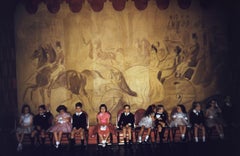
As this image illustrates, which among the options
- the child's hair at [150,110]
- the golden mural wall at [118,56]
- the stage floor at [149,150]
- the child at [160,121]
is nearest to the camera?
the stage floor at [149,150]

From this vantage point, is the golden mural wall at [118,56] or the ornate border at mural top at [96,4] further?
the golden mural wall at [118,56]

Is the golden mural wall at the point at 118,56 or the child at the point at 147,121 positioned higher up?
the golden mural wall at the point at 118,56

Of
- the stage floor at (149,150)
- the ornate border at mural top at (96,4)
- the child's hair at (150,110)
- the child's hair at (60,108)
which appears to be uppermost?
the ornate border at mural top at (96,4)

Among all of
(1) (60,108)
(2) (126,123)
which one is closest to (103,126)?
(2) (126,123)

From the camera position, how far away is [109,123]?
963 centimetres

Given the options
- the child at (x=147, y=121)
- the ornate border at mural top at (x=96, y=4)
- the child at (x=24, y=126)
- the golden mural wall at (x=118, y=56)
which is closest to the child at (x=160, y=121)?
the child at (x=147, y=121)

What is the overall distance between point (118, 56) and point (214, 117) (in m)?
3.42

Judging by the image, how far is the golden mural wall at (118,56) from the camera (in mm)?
10742

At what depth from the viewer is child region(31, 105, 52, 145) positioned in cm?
962

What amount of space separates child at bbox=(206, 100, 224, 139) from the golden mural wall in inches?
37.5

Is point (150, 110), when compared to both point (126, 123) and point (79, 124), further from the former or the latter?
point (79, 124)

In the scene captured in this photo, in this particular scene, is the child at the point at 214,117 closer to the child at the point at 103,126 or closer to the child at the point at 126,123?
the child at the point at 126,123

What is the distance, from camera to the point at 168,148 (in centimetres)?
895

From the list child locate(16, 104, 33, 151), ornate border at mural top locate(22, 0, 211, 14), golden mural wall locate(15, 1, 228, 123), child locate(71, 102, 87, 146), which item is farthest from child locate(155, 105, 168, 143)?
child locate(16, 104, 33, 151)
